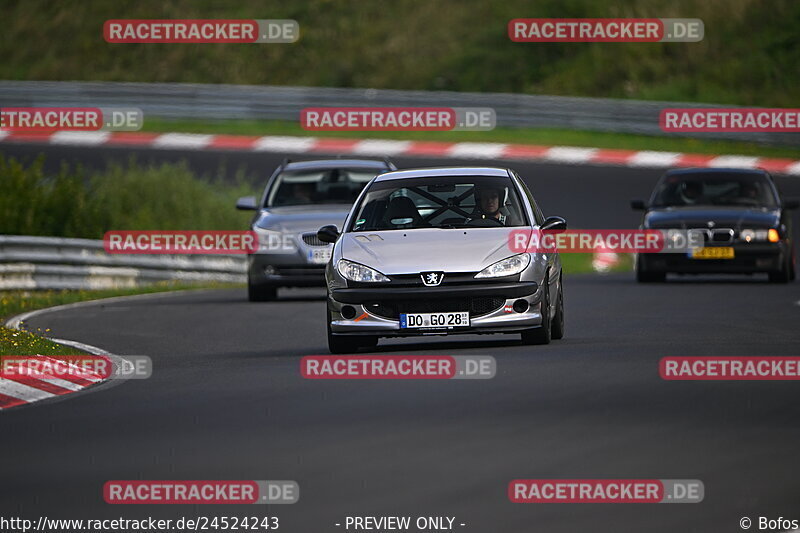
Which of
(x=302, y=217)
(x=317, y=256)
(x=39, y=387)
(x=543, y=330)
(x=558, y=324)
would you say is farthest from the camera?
(x=302, y=217)

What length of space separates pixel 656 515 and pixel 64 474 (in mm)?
2894

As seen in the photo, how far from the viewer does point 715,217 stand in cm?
2334

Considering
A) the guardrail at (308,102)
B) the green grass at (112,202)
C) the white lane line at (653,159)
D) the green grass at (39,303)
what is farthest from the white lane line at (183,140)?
the green grass at (39,303)

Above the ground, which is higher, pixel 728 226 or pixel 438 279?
pixel 728 226

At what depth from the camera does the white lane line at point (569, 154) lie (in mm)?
36031

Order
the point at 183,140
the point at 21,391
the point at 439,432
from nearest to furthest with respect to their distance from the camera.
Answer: the point at 439,432
the point at 21,391
the point at 183,140

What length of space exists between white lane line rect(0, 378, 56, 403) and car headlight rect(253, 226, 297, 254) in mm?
8445

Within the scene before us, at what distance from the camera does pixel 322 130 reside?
4072 cm

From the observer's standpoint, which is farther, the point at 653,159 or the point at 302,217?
the point at 653,159

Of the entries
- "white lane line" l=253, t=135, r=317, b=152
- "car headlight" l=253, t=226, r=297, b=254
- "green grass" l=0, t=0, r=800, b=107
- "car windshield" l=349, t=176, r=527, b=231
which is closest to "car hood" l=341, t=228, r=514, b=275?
"car windshield" l=349, t=176, r=527, b=231

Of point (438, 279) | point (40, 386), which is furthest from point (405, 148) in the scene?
point (40, 386)

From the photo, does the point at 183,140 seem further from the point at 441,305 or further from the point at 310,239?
the point at 441,305

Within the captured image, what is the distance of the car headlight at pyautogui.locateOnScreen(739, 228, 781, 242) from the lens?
75.9 feet

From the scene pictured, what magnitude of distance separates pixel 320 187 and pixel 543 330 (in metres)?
8.18
